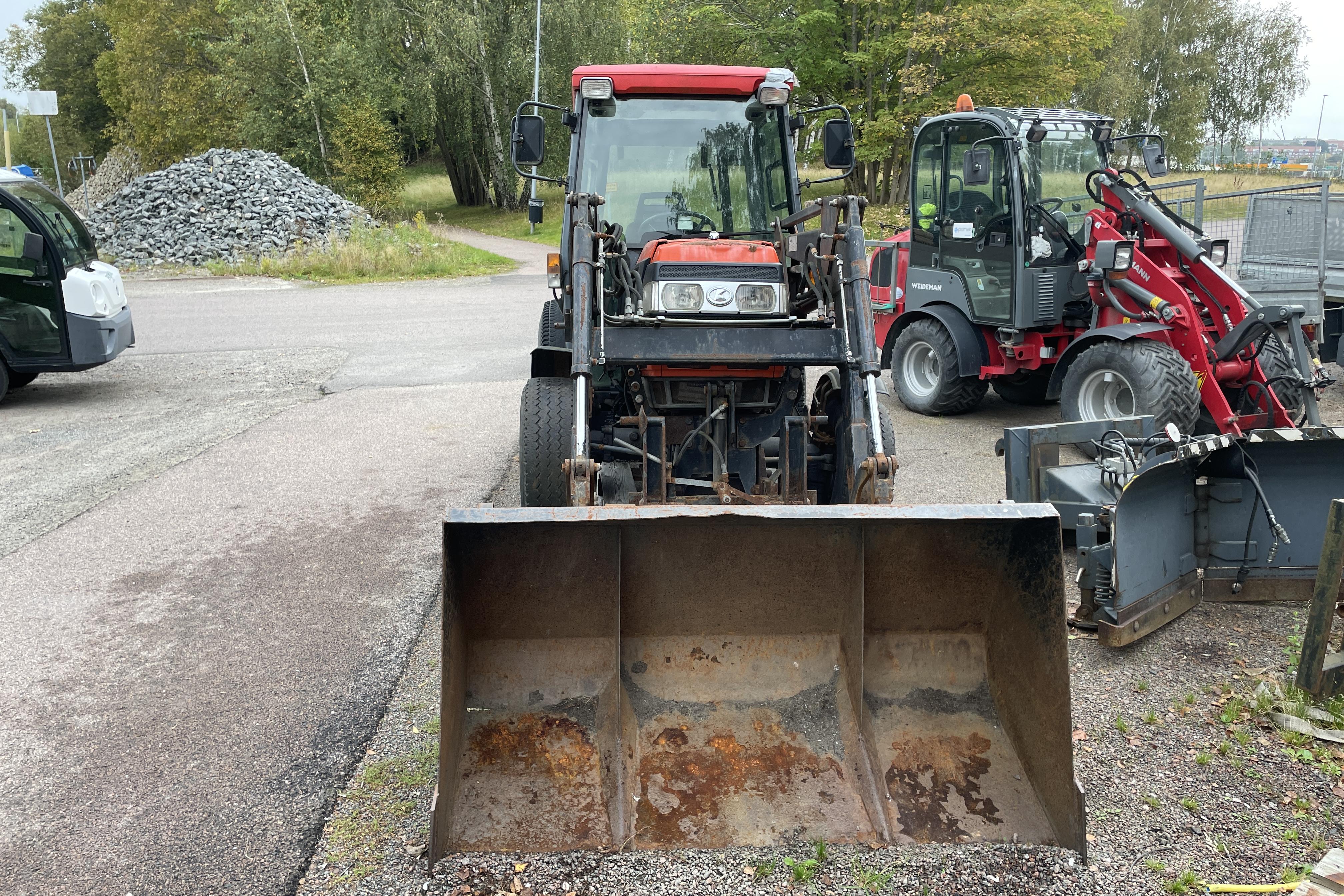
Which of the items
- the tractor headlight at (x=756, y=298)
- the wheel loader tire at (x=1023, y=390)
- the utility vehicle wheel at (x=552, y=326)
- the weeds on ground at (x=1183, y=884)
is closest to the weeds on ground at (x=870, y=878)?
the weeds on ground at (x=1183, y=884)

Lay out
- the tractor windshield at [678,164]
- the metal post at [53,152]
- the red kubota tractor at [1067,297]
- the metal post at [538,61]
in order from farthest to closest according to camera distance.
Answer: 1. the metal post at [538,61]
2. the metal post at [53,152]
3. the red kubota tractor at [1067,297]
4. the tractor windshield at [678,164]

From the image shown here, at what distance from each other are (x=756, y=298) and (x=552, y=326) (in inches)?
89.0

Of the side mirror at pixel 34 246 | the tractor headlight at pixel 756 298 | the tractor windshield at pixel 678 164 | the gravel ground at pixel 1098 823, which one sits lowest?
the gravel ground at pixel 1098 823

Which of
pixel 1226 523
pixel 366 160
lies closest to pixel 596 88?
pixel 1226 523

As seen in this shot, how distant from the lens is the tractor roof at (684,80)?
5.73 metres

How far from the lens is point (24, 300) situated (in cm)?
968

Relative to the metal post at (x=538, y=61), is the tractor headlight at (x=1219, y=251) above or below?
below

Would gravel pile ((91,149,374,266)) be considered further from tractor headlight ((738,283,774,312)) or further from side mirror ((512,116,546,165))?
tractor headlight ((738,283,774,312))

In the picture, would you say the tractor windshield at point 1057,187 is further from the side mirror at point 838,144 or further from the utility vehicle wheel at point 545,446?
the utility vehicle wheel at point 545,446

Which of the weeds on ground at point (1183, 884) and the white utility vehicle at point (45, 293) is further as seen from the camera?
the white utility vehicle at point (45, 293)

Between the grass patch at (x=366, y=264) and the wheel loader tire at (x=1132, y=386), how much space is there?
16.8 metres

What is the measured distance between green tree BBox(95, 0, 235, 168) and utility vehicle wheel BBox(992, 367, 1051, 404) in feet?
144

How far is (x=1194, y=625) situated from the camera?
464 cm

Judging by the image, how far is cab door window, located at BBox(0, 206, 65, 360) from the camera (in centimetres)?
960
